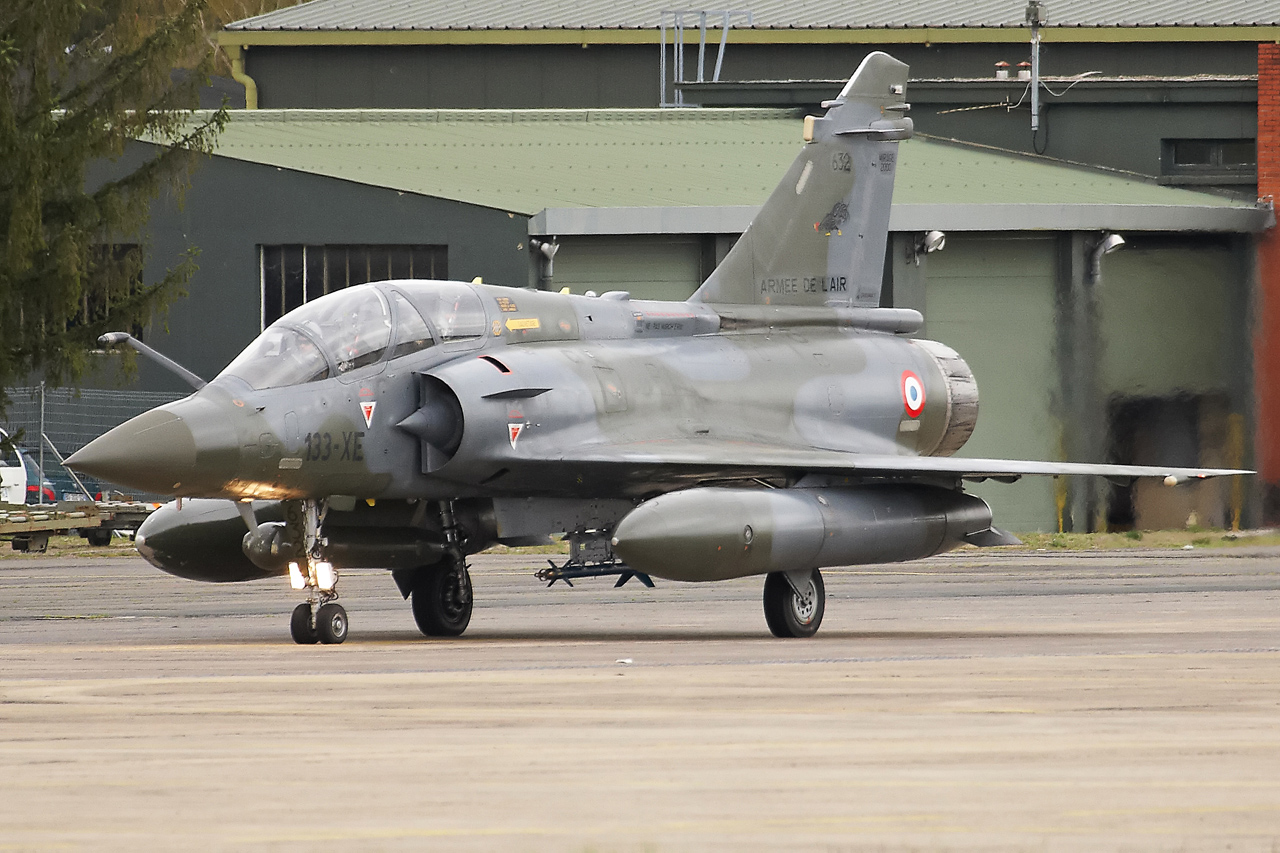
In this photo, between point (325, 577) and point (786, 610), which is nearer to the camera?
point (325, 577)

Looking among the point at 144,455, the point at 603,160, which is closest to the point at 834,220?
the point at 144,455

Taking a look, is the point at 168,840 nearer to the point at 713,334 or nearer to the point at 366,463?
the point at 366,463

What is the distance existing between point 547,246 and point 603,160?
14.8 feet

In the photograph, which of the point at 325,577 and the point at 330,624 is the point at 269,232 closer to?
the point at 325,577

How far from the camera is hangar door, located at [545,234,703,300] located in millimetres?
34438

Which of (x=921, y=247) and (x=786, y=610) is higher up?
(x=921, y=247)

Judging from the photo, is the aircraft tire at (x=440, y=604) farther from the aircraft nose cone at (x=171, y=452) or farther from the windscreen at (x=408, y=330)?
the aircraft nose cone at (x=171, y=452)

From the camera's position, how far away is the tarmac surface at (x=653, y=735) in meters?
6.42

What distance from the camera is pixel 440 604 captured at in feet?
53.9

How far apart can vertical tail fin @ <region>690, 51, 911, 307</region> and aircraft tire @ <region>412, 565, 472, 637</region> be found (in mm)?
3673

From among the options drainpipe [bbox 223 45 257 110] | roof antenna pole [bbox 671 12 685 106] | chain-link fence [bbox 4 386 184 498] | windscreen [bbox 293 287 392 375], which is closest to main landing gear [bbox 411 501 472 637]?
windscreen [bbox 293 287 392 375]

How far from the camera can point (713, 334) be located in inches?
705

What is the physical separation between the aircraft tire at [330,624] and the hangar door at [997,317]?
68.2 ft

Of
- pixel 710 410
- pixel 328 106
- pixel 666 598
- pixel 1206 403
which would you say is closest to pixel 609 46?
pixel 328 106
